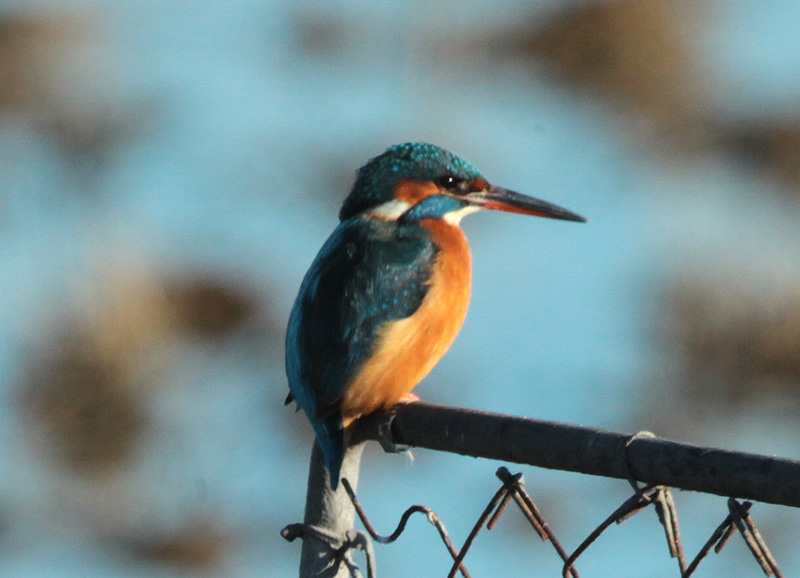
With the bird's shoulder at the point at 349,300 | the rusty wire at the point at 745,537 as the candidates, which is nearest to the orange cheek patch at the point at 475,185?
the bird's shoulder at the point at 349,300

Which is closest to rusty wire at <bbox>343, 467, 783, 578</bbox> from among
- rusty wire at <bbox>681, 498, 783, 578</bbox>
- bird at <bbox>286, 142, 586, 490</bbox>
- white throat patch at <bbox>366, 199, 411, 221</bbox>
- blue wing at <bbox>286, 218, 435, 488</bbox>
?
rusty wire at <bbox>681, 498, 783, 578</bbox>

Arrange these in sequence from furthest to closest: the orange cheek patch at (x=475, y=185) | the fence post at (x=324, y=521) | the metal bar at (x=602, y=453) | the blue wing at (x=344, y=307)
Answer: the orange cheek patch at (x=475, y=185) → the blue wing at (x=344, y=307) → the fence post at (x=324, y=521) → the metal bar at (x=602, y=453)

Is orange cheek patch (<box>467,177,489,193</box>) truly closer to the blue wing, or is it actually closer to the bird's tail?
the blue wing

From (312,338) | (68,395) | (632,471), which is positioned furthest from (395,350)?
(68,395)

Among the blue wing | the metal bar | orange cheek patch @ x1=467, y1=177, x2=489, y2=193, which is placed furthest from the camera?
orange cheek patch @ x1=467, y1=177, x2=489, y2=193

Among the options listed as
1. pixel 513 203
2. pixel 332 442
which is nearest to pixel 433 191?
pixel 513 203

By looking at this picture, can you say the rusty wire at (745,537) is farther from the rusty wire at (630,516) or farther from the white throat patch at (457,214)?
the white throat patch at (457,214)

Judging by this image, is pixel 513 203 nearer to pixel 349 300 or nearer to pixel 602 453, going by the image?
pixel 349 300
